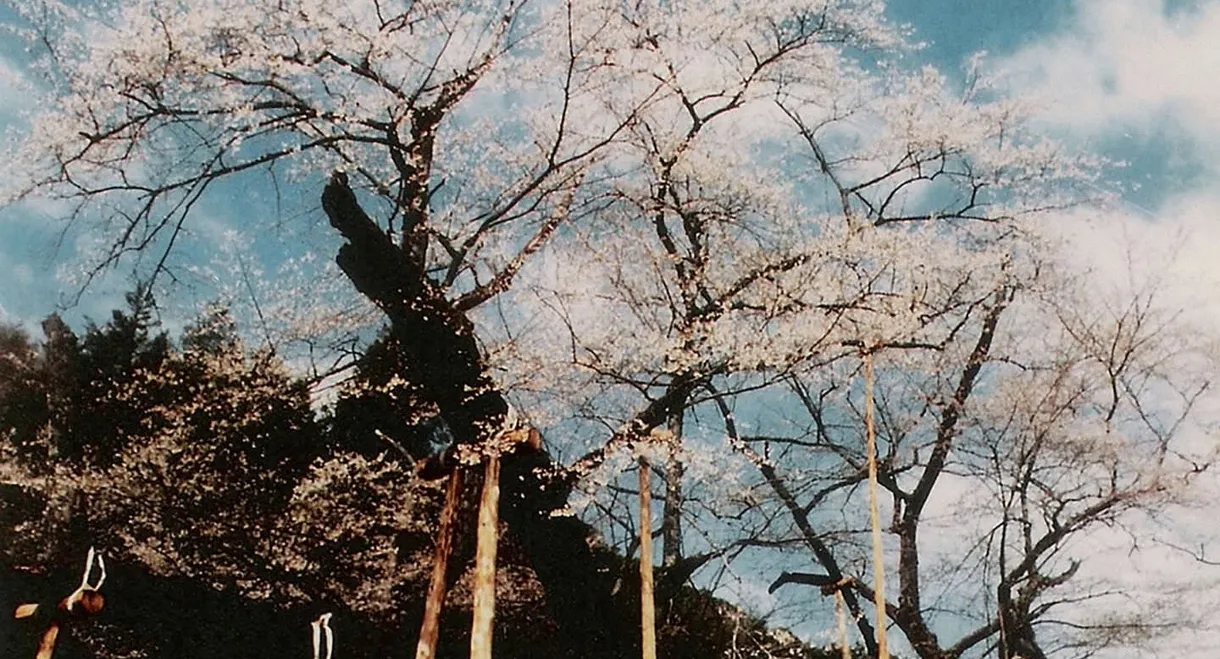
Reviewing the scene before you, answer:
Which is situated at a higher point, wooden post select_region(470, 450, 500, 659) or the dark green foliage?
the dark green foliage

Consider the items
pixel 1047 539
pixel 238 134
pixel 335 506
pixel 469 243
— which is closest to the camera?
pixel 238 134

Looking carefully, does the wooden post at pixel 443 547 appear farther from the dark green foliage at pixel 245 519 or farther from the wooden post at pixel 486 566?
the dark green foliage at pixel 245 519

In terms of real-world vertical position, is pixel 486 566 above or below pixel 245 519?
below

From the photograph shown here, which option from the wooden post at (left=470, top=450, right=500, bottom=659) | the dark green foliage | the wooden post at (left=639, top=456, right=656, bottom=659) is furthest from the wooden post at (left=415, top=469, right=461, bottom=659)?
the dark green foliage

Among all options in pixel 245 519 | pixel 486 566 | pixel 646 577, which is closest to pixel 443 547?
pixel 486 566

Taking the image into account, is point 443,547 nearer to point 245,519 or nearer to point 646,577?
point 646,577

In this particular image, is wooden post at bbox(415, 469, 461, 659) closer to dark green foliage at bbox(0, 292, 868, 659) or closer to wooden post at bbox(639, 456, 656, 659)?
wooden post at bbox(639, 456, 656, 659)

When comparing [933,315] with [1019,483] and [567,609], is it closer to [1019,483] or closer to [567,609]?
[1019,483]

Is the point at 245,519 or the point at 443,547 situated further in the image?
the point at 245,519

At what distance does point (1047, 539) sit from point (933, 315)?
117 inches

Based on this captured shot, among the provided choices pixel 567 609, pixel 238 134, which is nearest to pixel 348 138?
pixel 238 134

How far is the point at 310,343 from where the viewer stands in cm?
1120

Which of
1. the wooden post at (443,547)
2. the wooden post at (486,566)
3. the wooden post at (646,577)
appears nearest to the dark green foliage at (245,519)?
the wooden post at (646,577)

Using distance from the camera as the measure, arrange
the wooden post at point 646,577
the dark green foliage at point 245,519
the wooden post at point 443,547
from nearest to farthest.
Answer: the wooden post at point 443,547 < the wooden post at point 646,577 < the dark green foliage at point 245,519
